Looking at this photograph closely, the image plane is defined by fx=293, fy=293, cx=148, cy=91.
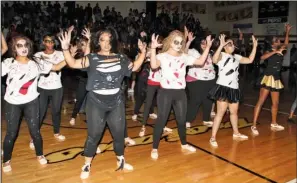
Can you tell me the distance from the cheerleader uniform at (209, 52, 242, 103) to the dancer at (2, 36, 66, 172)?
2.66 meters

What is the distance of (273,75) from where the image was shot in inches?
213

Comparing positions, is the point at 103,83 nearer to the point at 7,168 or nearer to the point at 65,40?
the point at 65,40

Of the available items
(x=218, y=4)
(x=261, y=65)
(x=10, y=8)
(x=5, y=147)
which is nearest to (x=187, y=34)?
(x=5, y=147)

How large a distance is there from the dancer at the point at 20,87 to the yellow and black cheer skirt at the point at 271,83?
3943mm

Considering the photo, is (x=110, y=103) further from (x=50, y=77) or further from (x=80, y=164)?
(x=50, y=77)

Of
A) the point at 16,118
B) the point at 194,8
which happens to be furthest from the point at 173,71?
the point at 194,8

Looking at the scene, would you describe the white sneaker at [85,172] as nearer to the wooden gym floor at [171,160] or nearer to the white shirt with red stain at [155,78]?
the wooden gym floor at [171,160]

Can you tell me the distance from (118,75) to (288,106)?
6.30 meters

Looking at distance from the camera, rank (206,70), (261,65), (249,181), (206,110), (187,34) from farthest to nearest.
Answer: (261,65)
(206,110)
(206,70)
(187,34)
(249,181)

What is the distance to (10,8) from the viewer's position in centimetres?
1366

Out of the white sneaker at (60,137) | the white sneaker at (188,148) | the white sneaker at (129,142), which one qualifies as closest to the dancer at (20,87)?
the white sneaker at (60,137)

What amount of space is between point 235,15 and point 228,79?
20095 millimetres

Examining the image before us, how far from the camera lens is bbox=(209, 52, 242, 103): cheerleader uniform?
14.9 ft

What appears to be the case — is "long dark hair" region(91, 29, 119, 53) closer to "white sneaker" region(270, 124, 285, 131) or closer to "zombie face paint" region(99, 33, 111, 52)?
"zombie face paint" region(99, 33, 111, 52)
